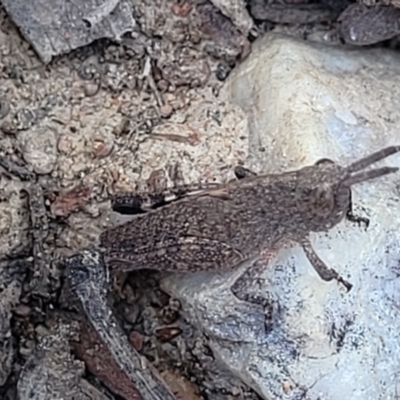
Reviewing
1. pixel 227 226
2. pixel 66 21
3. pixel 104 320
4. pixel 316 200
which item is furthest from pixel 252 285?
pixel 66 21

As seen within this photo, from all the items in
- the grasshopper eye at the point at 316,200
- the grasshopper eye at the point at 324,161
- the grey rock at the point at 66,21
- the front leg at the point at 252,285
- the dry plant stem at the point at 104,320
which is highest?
the grey rock at the point at 66,21

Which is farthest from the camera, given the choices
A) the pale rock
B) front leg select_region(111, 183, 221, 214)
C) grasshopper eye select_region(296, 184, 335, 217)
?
front leg select_region(111, 183, 221, 214)

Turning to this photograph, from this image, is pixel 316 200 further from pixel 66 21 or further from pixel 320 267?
pixel 66 21

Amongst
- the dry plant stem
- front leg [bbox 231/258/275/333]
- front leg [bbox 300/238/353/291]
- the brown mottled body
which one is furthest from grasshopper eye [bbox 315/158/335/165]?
the dry plant stem

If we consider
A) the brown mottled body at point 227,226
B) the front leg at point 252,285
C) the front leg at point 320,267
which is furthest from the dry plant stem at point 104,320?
the front leg at point 320,267

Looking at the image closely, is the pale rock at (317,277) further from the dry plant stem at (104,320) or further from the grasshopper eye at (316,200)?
the dry plant stem at (104,320)

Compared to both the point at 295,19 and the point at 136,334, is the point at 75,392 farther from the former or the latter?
the point at 295,19

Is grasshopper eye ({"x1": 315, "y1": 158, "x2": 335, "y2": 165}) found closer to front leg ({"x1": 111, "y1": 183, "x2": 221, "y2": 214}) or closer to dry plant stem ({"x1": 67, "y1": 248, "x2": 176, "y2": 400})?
front leg ({"x1": 111, "y1": 183, "x2": 221, "y2": 214})
